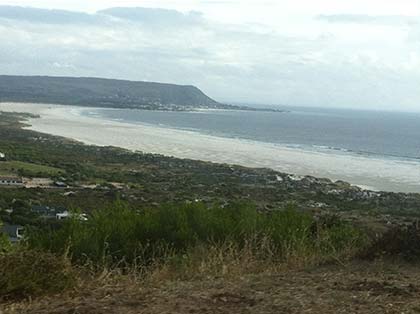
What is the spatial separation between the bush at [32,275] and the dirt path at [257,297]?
180 millimetres

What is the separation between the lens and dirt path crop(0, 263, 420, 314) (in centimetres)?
437

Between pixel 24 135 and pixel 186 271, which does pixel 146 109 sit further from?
pixel 186 271

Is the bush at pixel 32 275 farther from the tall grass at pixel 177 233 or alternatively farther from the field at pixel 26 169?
the field at pixel 26 169

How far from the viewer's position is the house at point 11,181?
40.2 metres

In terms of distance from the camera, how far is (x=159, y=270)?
19.6ft

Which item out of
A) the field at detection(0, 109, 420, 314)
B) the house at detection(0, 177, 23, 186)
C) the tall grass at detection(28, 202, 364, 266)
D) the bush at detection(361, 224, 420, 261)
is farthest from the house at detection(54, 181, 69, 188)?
the bush at detection(361, 224, 420, 261)

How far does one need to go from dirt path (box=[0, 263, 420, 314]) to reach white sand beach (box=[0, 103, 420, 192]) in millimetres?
39168

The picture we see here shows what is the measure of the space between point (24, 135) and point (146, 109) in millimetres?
99171

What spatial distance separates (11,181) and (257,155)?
26.5 metres

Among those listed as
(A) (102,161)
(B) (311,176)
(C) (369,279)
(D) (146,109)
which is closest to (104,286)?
(C) (369,279)

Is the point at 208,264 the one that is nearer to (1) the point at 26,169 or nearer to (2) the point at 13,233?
(2) the point at 13,233

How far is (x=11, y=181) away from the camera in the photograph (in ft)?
135

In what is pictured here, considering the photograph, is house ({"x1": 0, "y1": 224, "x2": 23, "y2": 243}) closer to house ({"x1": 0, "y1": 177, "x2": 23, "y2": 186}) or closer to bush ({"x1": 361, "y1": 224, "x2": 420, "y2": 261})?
bush ({"x1": 361, "y1": 224, "x2": 420, "y2": 261})

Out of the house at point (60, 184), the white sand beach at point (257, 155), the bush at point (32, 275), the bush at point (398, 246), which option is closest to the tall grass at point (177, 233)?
the bush at point (398, 246)
